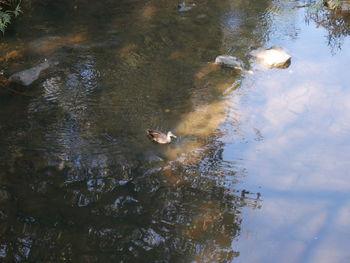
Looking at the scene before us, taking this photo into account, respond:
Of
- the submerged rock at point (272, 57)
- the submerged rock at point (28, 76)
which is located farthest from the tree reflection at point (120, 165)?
the submerged rock at point (272, 57)

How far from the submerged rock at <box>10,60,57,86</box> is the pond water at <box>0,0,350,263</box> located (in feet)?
0.43

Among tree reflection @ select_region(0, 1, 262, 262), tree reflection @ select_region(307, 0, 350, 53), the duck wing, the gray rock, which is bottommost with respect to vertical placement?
tree reflection @ select_region(0, 1, 262, 262)

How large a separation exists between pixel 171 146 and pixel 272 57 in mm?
3042

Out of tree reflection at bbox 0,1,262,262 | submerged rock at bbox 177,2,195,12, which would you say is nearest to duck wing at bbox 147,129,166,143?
tree reflection at bbox 0,1,262,262

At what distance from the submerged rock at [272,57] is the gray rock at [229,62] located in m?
0.44

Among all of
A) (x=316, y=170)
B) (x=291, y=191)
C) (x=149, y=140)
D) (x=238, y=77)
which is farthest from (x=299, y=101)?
(x=149, y=140)

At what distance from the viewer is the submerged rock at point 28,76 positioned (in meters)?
6.62

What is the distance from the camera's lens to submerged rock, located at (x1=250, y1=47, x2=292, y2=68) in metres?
7.45

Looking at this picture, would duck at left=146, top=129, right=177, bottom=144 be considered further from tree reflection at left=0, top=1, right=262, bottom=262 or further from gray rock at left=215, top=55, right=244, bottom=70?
gray rock at left=215, top=55, right=244, bottom=70

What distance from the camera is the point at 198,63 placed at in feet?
24.3

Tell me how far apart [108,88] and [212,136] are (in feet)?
6.24

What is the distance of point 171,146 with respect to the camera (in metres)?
5.57

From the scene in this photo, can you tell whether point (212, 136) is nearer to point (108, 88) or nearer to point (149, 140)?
point (149, 140)

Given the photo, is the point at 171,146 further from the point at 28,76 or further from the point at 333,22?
the point at 333,22
